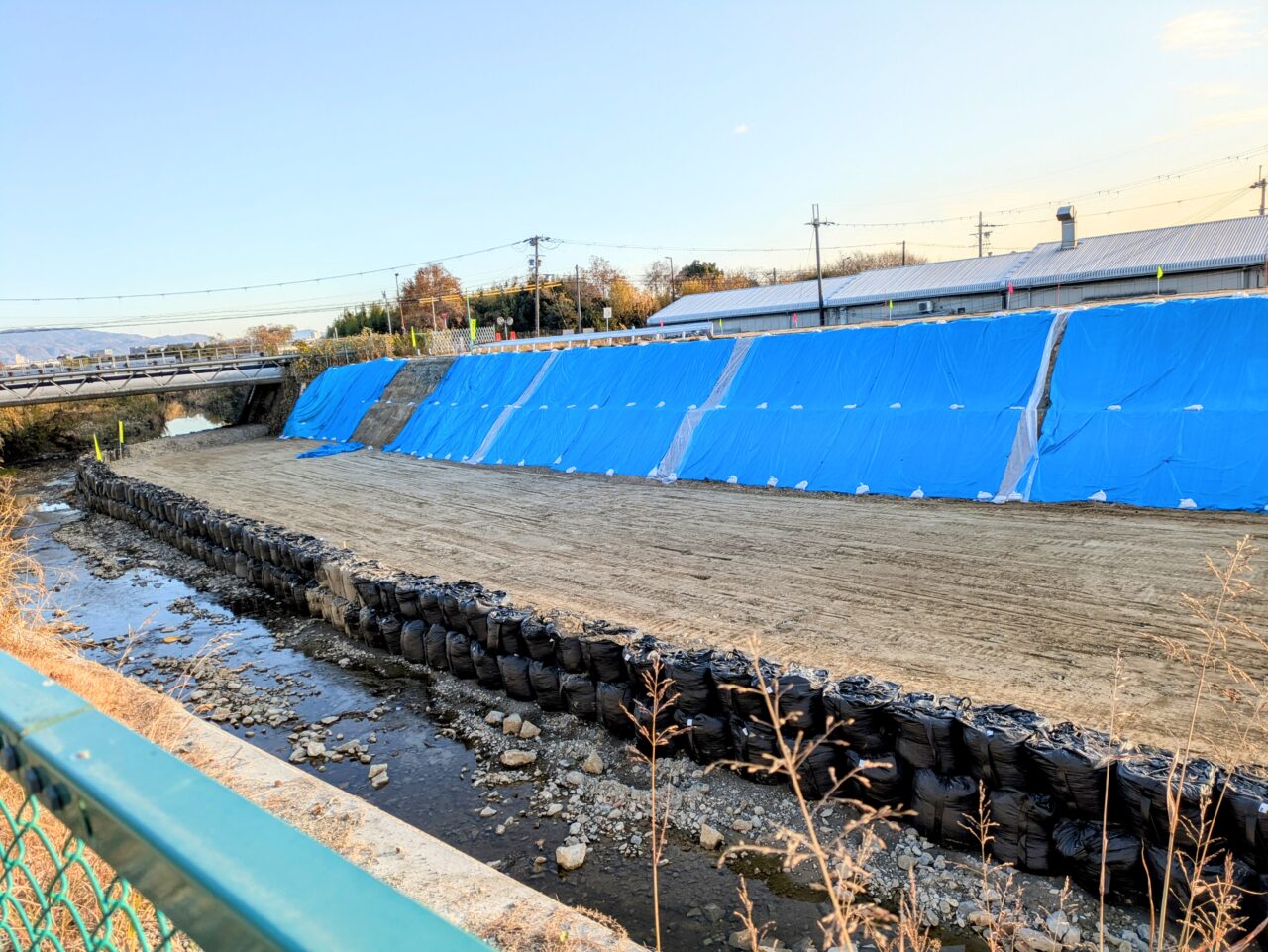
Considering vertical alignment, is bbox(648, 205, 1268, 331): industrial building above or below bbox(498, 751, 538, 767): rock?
above

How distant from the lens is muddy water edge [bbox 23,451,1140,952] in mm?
5746

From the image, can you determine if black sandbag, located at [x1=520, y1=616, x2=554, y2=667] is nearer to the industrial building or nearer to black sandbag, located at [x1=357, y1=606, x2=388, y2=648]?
Result: black sandbag, located at [x1=357, y1=606, x2=388, y2=648]

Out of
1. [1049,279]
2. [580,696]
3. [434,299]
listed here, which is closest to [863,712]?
[580,696]

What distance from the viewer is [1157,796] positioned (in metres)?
5.14

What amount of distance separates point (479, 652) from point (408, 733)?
48.1 inches

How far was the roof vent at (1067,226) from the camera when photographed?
38.7 meters

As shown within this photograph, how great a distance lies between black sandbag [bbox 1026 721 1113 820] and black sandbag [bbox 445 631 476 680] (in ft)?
20.8

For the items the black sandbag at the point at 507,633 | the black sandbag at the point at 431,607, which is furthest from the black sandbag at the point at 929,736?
the black sandbag at the point at 431,607

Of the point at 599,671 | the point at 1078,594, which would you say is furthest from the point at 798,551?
the point at 599,671

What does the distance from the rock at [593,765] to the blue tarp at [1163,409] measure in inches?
419

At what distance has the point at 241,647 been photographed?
465 inches

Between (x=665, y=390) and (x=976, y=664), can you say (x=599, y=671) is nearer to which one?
(x=976, y=664)

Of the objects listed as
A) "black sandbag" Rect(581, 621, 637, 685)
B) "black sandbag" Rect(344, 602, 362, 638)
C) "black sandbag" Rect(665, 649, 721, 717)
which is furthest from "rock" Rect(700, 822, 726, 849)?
"black sandbag" Rect(344, 602, 362, 638)

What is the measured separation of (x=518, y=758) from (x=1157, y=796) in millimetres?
5426
